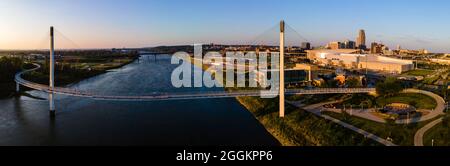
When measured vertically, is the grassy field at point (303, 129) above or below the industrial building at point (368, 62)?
below

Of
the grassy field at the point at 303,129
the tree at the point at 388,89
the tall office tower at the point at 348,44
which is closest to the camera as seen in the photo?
the grassy field at the point at 303,129

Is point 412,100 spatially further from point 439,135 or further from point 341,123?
point 439,135

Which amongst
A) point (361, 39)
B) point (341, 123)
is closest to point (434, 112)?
point (341, 123)

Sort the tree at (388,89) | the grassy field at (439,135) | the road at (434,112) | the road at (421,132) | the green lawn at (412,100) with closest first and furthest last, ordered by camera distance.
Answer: the grassy field at (439,135) → the road at (421,132) → the road at (434,112) → the green lawn at (412,100) → the tree at (388,89)

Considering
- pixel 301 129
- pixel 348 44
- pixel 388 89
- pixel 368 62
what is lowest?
pixel 301 129

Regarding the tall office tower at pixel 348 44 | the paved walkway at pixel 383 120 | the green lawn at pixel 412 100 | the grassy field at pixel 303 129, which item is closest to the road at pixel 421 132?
the paved walkway at pixel 383 120

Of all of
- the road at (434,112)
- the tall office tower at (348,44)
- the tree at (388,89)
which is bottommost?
the road at (434,112)

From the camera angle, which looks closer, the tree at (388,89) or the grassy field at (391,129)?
the grassy field at (391,129)

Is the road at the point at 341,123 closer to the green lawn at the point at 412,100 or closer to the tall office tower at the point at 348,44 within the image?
the green lawn at the point at 412,100
